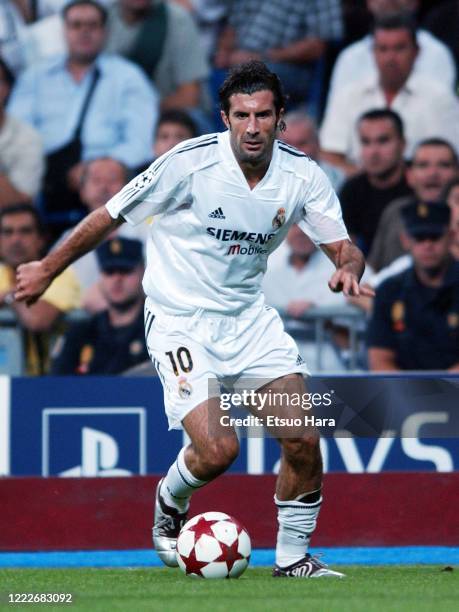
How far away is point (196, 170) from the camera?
19.3ft

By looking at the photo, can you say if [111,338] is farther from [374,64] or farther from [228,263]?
[228,263]

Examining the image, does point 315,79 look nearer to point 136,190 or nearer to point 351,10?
point 351,10

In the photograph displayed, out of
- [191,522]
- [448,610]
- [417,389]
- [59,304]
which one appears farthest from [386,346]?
[448,610]

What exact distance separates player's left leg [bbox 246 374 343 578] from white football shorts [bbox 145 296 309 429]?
13 centimetres

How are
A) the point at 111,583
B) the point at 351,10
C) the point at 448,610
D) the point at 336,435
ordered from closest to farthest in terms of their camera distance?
1. the point at 448,610
2. the point at 111,583
3. the point at 336,435
4. the point at 351,10

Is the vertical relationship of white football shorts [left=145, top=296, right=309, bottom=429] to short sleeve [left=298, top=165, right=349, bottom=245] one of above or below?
below

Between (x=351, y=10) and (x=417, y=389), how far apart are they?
12.1 ft

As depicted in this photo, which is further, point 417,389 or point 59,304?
point 59,304

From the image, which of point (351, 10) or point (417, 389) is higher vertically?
point (351, 10)

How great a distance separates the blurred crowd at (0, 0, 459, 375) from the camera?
984 cm

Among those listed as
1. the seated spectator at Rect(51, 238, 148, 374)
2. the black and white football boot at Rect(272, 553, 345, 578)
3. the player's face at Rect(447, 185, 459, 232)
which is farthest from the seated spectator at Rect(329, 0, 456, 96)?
the black and white football boot at Rect(272, 553, 345, 578)

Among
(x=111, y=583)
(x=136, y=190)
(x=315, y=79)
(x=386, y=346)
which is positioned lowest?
(x=111, y=583)

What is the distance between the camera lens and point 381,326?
941cm

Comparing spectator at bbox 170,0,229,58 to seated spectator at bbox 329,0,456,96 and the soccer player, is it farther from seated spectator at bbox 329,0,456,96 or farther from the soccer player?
the soccer player
